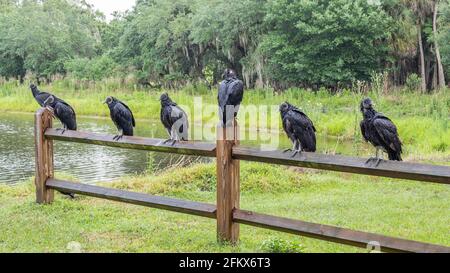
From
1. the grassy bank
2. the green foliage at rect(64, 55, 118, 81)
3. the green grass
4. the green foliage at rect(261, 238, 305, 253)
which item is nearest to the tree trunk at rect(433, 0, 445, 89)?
the grassy bank

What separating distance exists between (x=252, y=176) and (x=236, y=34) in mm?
15925

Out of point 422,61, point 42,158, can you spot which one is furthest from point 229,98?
point 422,61

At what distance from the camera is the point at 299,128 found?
4.98 metres

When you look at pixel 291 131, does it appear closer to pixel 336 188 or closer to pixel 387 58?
pixel 336 188

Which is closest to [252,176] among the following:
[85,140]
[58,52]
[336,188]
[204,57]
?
[336,188]

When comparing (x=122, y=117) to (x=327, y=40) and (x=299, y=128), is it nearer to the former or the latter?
(x=299, y=128)

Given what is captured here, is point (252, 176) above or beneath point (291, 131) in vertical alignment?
beneath

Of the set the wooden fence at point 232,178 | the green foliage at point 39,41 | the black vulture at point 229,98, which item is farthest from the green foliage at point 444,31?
the green foliage at point 39,41

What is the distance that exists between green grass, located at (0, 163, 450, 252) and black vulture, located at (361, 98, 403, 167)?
3.41 feet

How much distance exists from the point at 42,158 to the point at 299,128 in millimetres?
3061

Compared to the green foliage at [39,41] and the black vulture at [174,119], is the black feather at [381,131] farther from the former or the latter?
the green foliage at [39,41]

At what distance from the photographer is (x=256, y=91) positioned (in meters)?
21.4

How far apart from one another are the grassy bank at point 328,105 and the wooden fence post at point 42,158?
20.9ft

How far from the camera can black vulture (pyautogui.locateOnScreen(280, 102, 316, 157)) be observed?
196 inches
